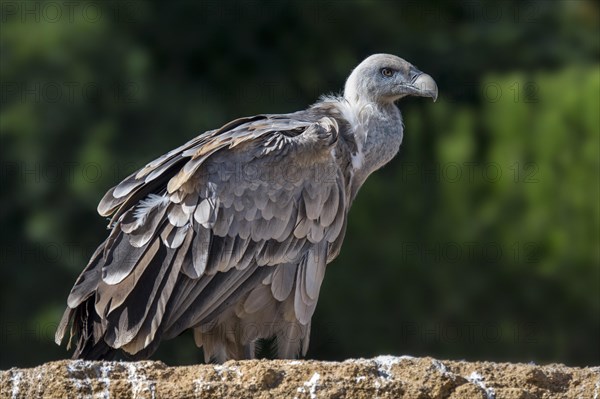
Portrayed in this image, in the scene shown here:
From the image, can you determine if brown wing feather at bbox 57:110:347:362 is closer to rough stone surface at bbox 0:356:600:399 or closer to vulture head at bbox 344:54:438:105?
vulture head at bbox 344:54:438:105

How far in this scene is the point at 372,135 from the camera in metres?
7.84

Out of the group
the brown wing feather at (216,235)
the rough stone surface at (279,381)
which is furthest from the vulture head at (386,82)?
the rough stone surface at (279,381)

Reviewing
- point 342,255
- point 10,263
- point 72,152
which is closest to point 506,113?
point 342,255

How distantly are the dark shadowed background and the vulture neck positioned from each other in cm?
644

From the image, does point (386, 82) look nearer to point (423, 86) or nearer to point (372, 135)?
point (423, 86)

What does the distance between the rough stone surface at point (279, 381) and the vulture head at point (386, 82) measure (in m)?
2.98

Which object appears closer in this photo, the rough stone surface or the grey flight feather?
the rough stone surface

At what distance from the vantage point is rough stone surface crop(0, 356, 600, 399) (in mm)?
5191

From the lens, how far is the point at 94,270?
721cm

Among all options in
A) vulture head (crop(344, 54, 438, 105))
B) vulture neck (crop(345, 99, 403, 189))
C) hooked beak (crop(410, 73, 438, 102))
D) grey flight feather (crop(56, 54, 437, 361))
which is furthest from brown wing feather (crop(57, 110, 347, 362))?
hooked beak (crop(410, 73, 438, 102))

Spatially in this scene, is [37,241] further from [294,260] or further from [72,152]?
[294,260]

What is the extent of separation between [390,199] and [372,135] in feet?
25.1

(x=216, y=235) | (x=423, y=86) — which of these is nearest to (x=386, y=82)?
(x=423, y=86)

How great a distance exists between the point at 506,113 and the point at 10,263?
6003mm
